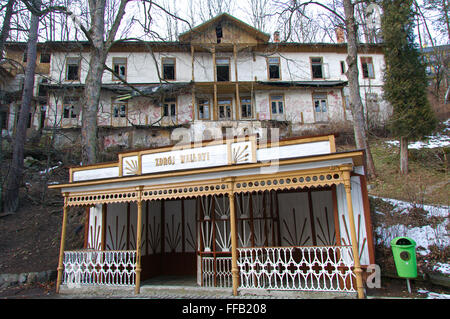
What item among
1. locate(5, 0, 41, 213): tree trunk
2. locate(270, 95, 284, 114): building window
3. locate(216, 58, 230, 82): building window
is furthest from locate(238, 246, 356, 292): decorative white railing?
locate(216, 58, 230, 82): building window

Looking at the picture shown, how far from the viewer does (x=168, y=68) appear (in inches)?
1008

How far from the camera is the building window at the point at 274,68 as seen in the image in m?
25.7

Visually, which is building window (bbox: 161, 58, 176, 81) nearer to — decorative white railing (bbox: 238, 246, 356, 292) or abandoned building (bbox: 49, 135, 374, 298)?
abandoned building (bbox: 49, 135, 374, 298)

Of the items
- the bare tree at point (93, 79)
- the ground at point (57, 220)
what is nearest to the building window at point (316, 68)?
the ground at point (57, 220)

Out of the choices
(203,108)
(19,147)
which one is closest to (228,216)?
(19,147)

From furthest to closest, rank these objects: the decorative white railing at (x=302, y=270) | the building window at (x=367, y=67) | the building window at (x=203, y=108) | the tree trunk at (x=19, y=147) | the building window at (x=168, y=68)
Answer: the building window at (x=367, y=67), the building window at (x=168, y=68), the building window at (x=203, y=108), the tree trunk at (x=19, y=147), the decorative white railing at (x=302, y=270)

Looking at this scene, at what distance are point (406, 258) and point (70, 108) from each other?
2388cm

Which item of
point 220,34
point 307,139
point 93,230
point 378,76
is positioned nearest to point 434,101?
point 378,76

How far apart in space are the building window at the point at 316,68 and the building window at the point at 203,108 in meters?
9.58

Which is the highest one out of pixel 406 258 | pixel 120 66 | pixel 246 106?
pixel 120 66

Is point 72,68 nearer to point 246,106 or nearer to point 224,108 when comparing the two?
point 224,108

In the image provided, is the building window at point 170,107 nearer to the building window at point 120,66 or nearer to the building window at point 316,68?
the building window at point 120,66

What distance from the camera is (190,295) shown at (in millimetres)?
7613

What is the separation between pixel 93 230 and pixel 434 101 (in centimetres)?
2887
